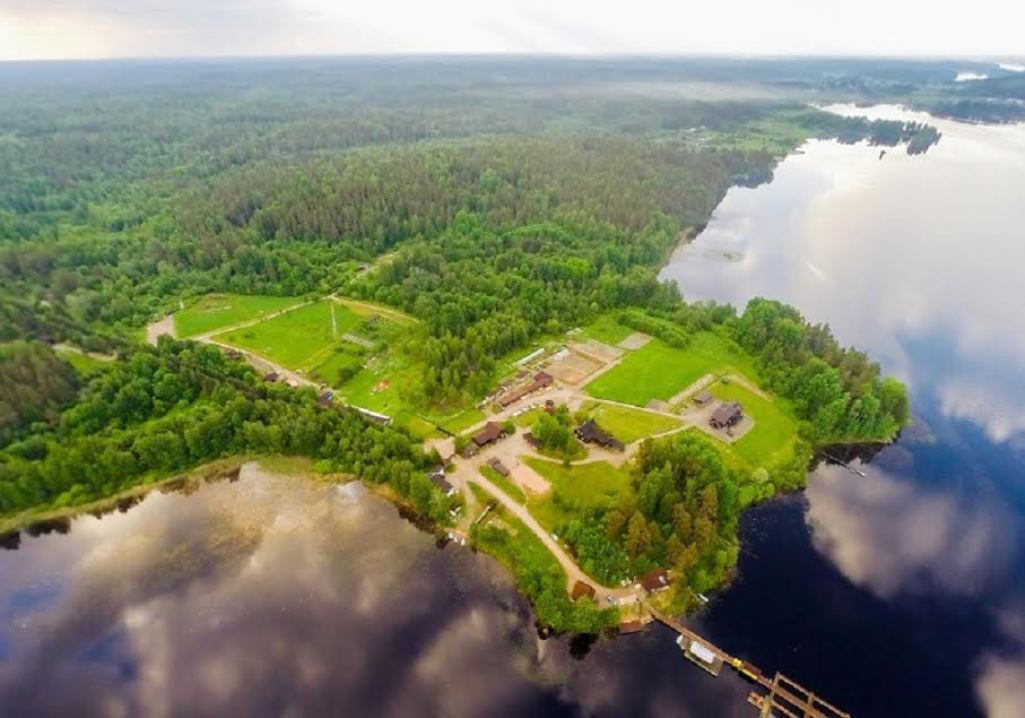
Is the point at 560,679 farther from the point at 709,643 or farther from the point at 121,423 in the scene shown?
the point at 121,423

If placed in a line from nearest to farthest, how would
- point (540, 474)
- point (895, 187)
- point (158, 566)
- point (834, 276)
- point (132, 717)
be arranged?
point (132, 717)
point (158, 566)
point (540, 474)
point (834, 276)
point (895, 187)

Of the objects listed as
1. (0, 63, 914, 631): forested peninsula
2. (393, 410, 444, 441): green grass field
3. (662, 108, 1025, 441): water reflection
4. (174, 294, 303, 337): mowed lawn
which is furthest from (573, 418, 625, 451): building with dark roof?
(174, 294, 303, 337): mowed lawn

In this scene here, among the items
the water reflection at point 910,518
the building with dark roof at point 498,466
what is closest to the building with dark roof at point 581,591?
the water reflection at point 910,518

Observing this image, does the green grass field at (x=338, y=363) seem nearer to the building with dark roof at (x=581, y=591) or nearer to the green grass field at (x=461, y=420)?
the green grass field at (x=461, y=420)

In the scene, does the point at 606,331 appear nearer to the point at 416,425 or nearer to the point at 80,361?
the point at 416,425

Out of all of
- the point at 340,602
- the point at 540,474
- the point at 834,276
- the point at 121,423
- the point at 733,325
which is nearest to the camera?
the point at 340,602

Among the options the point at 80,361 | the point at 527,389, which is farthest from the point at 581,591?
the point at 80,361

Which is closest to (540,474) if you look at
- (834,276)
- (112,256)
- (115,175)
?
(834,276)
